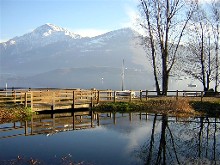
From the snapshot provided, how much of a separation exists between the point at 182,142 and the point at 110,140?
4.73m

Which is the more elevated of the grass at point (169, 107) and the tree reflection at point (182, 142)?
the grass at point (169, 107)

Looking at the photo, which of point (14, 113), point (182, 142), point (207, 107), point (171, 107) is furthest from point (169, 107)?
point (14, 113)

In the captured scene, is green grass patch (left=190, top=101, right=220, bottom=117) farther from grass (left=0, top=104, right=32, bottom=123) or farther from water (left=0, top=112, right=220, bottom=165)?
grass (left=0, top=104, right=32, bottom=123)

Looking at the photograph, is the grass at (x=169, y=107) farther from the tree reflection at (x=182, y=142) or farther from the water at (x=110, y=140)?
the tree reflection at (x=182, y=142)

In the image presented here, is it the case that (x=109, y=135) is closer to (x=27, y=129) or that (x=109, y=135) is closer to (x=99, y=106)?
(x=27, y=129)

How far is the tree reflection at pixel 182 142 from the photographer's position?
1822cm

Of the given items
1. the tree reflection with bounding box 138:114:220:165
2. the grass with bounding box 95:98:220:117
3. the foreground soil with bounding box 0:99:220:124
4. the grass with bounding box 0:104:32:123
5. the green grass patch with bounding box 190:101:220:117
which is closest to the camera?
the tree reflection with bounding box 138:114:220:165

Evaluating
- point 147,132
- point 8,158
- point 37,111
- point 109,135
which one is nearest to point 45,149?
point 8,158

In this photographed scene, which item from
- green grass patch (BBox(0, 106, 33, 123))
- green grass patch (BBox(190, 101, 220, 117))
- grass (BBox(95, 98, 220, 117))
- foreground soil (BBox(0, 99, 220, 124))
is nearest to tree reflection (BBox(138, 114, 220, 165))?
foreground soil (BBox(0, 99, 220, 124))

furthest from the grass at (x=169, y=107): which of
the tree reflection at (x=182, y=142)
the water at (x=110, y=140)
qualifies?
the tree reflection at (x=182, y=142)

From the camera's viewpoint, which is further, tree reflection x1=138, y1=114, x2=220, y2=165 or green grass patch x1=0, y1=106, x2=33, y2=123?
green grass patch x1=0, y1=106, x2=33, y2=123

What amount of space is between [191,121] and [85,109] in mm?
11751

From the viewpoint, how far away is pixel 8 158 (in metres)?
17.4

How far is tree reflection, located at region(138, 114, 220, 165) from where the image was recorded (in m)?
18.2
